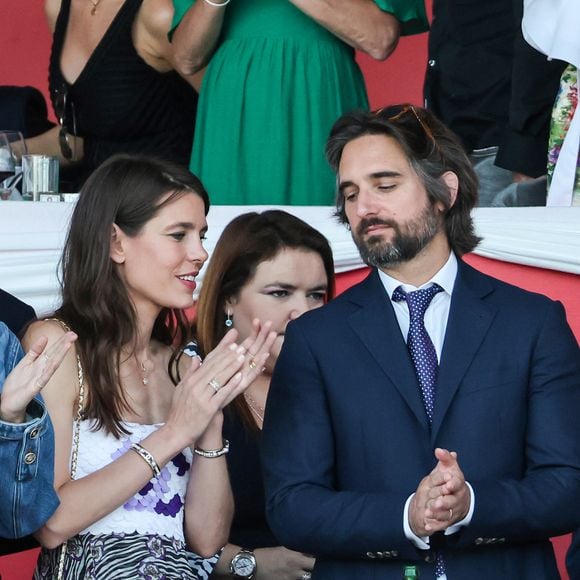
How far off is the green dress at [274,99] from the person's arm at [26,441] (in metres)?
1.55

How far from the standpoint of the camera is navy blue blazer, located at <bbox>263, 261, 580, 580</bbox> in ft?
7.97

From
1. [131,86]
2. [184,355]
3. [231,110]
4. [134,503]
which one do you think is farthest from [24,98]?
[134,503]

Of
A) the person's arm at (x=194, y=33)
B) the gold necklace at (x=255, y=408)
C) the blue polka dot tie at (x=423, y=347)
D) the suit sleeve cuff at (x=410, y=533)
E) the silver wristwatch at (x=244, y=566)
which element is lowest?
the silver wristwatch at (x=244, y=566)

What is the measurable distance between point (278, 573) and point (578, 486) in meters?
0.82

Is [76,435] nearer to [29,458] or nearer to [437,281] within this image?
[29,458]

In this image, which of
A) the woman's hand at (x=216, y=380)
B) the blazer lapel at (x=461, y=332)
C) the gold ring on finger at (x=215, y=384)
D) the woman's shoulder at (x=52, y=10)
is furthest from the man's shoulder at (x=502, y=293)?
the woman's shoulder at (x=52, y=10)

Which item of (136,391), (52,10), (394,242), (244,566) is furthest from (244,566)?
(52,10)

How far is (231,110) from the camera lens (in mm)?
3867

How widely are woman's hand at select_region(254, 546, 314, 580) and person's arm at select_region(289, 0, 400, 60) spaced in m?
1.35

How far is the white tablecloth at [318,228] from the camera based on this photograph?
3.37 m

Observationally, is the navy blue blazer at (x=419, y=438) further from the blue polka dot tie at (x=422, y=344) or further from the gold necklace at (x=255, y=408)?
the gold necklace at (x=255, y=408)

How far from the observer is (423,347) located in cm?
261

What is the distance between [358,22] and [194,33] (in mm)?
429

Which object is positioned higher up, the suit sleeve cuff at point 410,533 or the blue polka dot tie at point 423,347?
the blue polka dot tie at point 423,347
